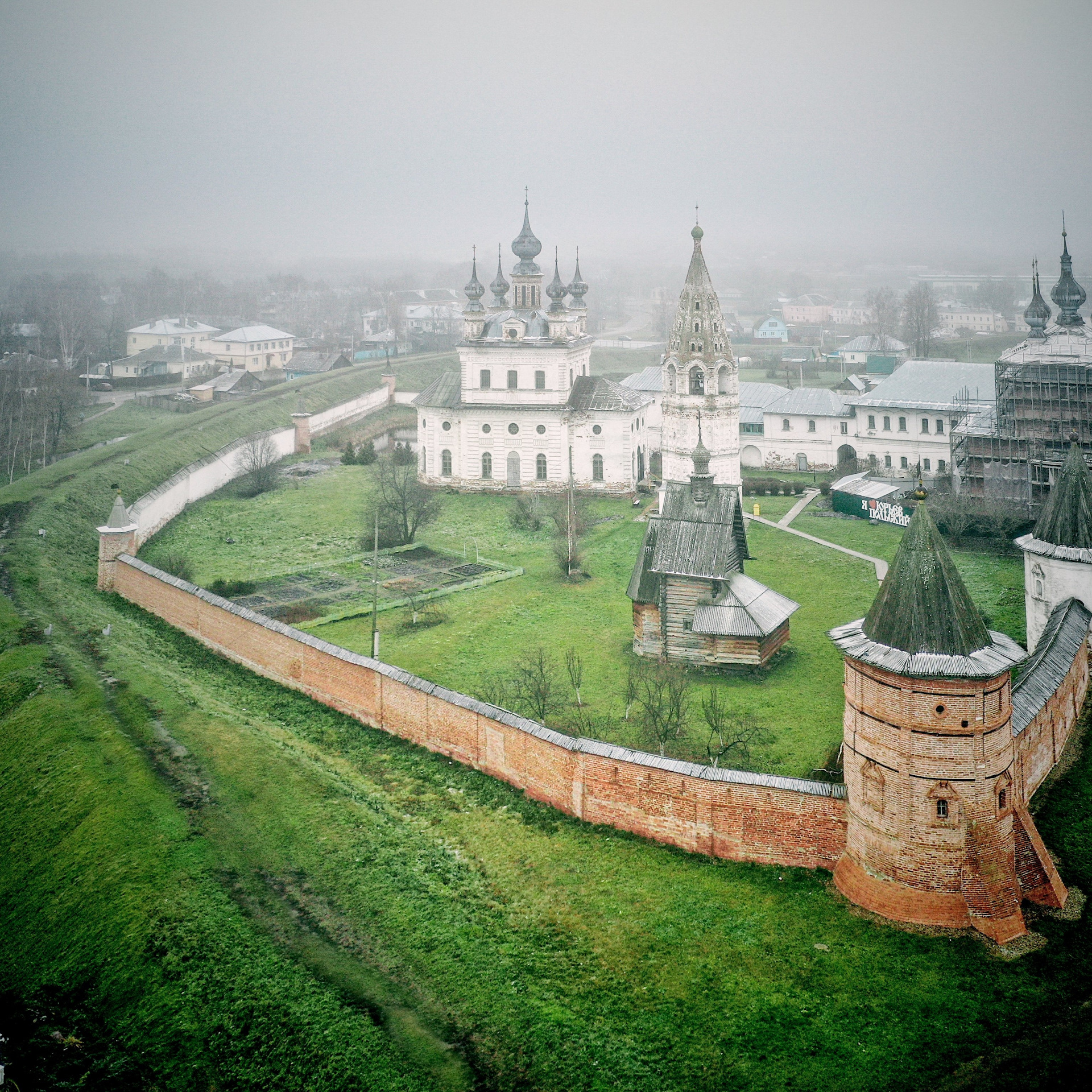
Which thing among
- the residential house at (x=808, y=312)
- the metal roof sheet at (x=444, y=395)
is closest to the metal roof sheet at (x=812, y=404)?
the metal roof sheet at (x=444, y=395)

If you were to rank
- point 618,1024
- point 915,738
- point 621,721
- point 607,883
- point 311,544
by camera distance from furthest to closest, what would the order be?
point 311,544
point 621,721
point 607,883
point 915,738
point 618,1024

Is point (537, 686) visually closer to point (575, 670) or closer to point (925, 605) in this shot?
point (575, 670)

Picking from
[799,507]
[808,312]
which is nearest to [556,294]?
[799,507]

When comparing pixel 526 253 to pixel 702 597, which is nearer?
pixel 702 597

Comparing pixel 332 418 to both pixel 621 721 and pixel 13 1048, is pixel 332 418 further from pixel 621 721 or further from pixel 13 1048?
pixel 13 1048

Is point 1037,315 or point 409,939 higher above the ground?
point 1037,315

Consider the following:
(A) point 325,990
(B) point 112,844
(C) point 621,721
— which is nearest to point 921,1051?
(A) point 325,990

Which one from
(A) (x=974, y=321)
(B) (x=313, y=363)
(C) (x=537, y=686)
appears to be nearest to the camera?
(C) (x=537, y=686)

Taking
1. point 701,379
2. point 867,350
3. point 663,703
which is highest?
point 867,350
